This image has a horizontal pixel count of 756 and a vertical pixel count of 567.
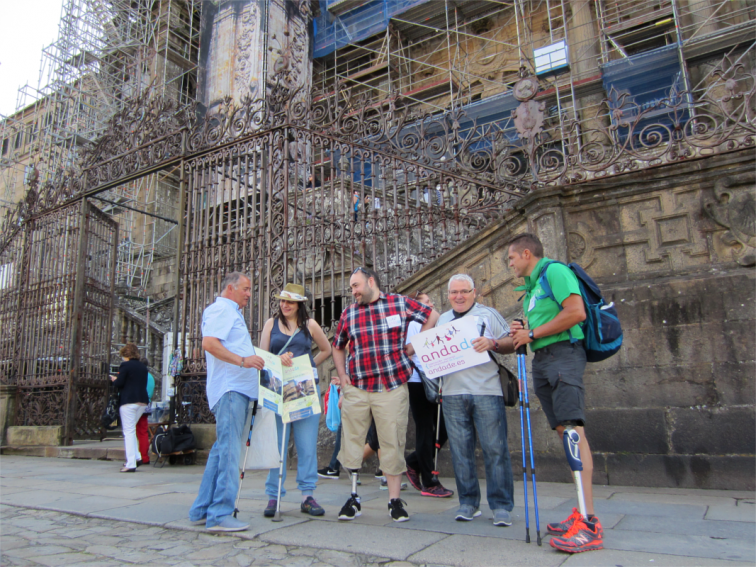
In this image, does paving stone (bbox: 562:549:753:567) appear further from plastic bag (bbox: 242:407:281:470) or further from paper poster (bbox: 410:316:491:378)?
plastic bag (bbox: 242:407:281:470)

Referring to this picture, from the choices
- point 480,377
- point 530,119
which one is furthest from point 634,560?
Result: point 530,119

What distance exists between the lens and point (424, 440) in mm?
5191

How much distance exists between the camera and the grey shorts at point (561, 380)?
337 cm

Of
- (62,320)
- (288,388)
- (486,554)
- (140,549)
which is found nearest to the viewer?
(486,554)

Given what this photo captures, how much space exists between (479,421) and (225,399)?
187 cm

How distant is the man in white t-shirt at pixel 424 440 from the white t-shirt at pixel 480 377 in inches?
40.8

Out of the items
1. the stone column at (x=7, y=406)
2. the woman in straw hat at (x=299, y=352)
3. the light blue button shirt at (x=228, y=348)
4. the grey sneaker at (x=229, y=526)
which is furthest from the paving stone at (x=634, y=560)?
the stone column at (x=7, y=406)

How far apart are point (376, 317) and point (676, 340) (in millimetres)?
3172

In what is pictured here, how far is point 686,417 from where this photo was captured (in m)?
5.17

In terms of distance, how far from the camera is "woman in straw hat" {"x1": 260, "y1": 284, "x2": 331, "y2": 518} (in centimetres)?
428

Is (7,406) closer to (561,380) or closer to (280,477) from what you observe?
(280,477)

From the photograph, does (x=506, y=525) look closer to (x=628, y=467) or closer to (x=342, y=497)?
(x=342, y=497)

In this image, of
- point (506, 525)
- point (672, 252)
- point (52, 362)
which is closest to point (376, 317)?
point (506, 525)

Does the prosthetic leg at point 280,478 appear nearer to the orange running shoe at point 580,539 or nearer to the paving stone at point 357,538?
the paving stone at point 357,538
